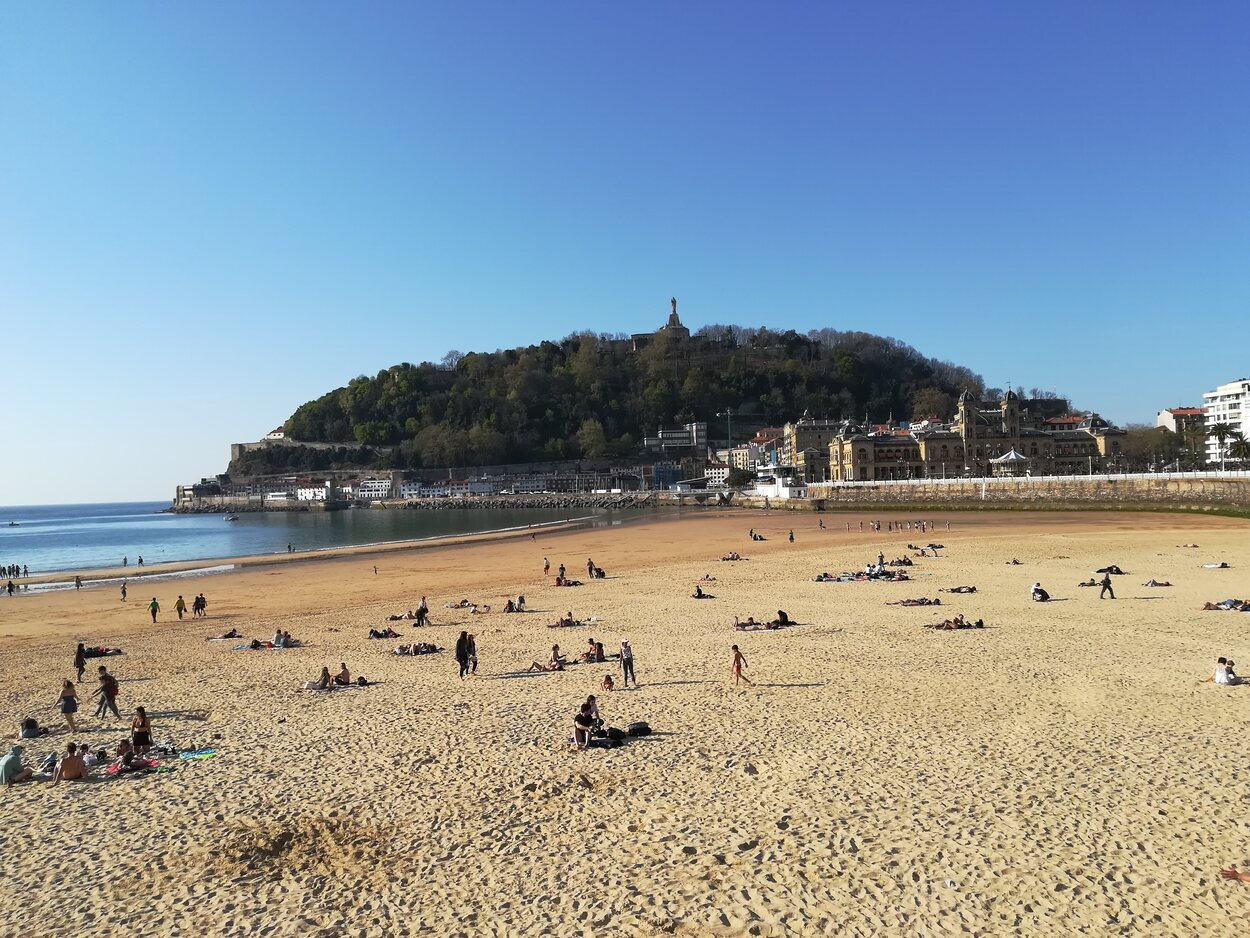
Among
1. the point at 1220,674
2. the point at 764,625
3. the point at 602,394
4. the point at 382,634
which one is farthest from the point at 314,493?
the point at 1220,674

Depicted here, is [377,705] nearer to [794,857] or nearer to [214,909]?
[214,909]

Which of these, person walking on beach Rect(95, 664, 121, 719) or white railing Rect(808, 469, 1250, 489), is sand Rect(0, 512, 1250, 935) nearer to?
person walking on beach Rect(95, 664, 121, 719)

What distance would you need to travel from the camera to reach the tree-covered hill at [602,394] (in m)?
160

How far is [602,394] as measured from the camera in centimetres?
17200

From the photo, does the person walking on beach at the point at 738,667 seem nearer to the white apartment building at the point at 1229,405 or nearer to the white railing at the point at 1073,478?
the white railing at the point at 1073,478

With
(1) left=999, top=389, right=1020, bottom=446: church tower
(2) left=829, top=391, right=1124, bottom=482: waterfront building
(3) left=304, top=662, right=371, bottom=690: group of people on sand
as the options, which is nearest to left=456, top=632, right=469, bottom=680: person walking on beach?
(3) left=304, top=662, right=371, bottom=690: group of people on sand

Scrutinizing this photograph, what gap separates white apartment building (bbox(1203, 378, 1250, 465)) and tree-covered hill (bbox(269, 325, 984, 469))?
138 ft

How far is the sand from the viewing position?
6125 mm

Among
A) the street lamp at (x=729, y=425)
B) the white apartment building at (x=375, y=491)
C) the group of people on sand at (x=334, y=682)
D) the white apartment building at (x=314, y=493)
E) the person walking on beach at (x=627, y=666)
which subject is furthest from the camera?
the street lamp at (x=729, y=425)

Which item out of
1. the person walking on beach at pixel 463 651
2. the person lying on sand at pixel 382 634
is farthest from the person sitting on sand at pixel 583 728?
the person lying on sand at pixel 382 634

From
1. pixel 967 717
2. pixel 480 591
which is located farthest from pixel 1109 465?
pixel 967 717

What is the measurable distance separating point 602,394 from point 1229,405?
11267 centimetres

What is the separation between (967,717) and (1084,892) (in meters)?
4.34

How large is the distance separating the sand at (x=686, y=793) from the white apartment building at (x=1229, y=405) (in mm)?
116800
